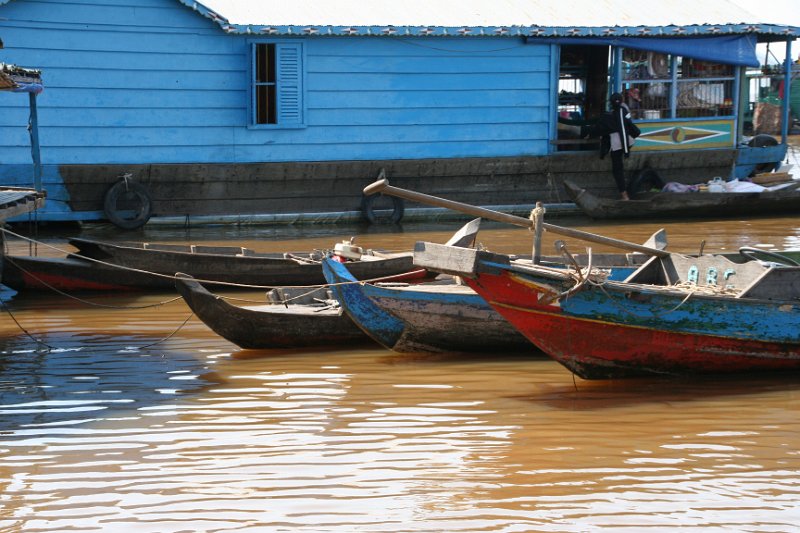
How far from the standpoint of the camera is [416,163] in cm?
1706

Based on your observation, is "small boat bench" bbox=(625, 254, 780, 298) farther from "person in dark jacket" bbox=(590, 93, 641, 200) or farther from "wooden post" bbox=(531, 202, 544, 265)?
"person in dark jacket" bbox=(590, 93, 641, 200)

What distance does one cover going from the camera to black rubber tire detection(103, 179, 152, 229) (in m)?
15.7

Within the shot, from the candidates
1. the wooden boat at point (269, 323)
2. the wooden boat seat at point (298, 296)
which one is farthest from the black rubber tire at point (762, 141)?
the wooden boat at point (269, 323)

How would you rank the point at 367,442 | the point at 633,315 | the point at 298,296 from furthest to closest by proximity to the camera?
the point at 298,296 → the point at 633,315 → the point at 367,442

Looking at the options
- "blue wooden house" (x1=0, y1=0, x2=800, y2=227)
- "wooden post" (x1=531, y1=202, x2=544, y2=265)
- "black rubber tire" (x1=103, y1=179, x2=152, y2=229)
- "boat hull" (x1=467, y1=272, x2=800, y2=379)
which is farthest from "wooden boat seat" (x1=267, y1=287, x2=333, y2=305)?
"blue wooden house" (x1=0, y1=0, x2=800, y2=227)

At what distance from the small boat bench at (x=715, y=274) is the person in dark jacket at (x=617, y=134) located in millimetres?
8608

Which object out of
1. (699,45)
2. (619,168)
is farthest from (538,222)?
(699,45)

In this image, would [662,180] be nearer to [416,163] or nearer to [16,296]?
[416,163]

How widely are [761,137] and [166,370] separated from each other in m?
16.0

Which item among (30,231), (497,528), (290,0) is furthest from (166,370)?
(290,0)

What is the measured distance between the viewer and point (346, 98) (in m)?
16.7

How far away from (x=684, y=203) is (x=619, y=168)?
1.17 m

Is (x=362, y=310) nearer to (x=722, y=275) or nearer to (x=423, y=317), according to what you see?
(x=423, y=317)

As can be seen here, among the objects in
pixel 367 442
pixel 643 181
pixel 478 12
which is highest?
pixel 478 12
